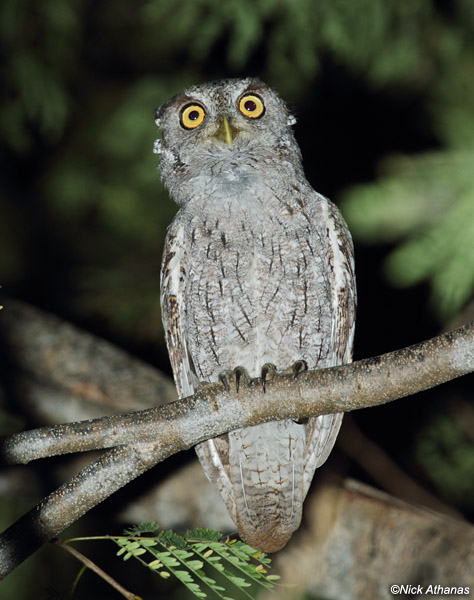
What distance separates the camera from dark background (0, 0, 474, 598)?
4152mm

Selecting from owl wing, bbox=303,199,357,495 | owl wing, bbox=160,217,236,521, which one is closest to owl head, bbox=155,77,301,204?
owl wing, bbox=160,217,236,521

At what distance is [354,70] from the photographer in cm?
547

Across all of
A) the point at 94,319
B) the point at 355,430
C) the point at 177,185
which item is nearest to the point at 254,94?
the point at 177,185

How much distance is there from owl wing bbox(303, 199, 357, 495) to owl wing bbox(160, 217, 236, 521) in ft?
1.22

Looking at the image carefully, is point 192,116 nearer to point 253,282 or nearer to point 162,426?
point 253,282

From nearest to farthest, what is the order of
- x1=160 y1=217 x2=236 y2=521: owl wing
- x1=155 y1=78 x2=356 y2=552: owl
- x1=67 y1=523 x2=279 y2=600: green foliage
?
x1=67 y1=523 x2=279 y2=600: green foliage → x1=155 y1=78 x2=356 y2=552: owl → x1=160 y1=217 x2=236 y2=521: owl wing

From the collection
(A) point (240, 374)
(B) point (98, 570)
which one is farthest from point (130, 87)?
(B) point (98, 570)

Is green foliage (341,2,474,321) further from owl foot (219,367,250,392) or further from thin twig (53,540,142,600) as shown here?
thin twig (53,540,142,600)

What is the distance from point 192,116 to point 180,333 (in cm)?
101

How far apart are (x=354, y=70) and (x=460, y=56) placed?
3.11ft

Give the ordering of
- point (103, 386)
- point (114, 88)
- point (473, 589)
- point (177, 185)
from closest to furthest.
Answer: point (473, 589) < point (177, 185) < point (103, 386) < point (114, 88)

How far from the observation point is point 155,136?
4973 millimetres

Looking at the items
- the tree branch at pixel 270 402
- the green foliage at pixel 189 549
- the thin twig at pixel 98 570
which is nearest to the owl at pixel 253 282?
the tree branch at pixel 270 402

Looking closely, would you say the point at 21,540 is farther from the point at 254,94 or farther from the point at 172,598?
the point at 172,598
